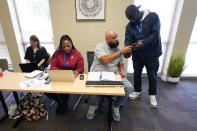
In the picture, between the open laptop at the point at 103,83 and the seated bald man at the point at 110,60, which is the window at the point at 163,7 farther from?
the open laptop at the point at 103,83

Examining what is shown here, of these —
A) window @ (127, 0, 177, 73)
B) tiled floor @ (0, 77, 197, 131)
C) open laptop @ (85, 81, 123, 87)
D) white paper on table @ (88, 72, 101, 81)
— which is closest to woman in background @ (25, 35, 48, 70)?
tiled floor @ (0, 77, 197, 131)

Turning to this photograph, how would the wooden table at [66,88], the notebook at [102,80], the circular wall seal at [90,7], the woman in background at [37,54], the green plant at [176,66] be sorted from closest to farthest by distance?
the wooden table at [66,88] → the notebook at [102,80] → the woman in background at [37,54] → the circular wall seal at [90,7] → the green plant at [176,66]

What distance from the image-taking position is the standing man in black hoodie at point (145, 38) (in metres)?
1.70

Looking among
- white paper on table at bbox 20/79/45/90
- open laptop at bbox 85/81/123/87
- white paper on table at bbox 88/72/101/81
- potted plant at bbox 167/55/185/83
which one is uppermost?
white paper on table at bbox 88/72/101/81

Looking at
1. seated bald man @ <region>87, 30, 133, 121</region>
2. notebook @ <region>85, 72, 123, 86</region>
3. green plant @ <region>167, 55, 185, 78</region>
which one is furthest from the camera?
green plant @ <region>167, 55, 185, 78</region>

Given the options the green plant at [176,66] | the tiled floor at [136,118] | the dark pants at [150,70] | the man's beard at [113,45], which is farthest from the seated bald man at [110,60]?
the green plant at [176,66]

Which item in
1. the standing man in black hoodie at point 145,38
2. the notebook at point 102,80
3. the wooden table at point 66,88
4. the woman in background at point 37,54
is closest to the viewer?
the wooden table at point 66,88

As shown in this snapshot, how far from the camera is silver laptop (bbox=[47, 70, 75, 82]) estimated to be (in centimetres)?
141

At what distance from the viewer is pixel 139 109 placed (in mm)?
2092

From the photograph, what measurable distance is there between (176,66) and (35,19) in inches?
147

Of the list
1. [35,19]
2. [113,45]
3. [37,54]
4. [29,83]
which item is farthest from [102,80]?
[35,19]

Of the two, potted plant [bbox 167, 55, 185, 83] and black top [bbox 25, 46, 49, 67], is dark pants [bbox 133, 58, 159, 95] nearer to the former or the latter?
potted plant [bbox 167, 55, 185, 83]

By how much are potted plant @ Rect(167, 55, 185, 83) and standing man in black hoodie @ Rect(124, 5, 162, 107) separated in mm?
1110

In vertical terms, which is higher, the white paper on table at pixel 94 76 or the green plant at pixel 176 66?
the white paper on table at pixel 94 76
